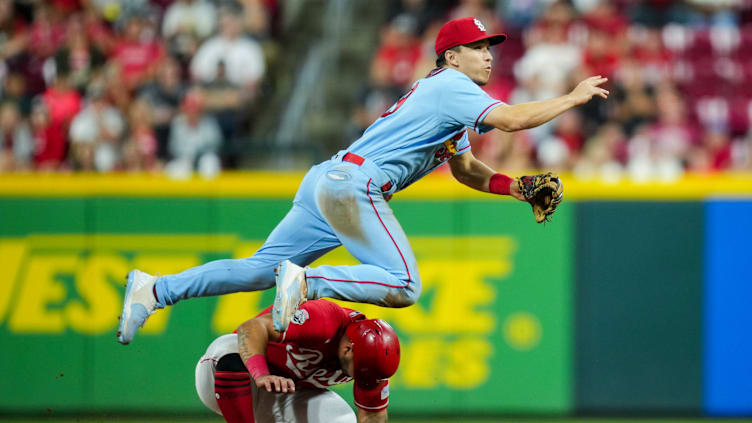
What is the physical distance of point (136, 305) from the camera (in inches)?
230

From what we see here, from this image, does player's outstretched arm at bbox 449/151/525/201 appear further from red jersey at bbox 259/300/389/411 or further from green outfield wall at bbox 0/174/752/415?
green outfield wall at bbox 0/174/752/415

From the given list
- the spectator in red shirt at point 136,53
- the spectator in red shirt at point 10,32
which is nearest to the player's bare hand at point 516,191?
the spectator in red shirt at point 136,53

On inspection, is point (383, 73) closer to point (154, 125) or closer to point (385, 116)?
point (154, 125)

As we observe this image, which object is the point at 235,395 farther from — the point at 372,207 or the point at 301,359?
the point at 372,207

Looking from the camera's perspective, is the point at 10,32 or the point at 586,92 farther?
the point at 10,32

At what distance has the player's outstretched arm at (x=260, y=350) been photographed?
15.1ft

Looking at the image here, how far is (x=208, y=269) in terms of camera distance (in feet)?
19.5

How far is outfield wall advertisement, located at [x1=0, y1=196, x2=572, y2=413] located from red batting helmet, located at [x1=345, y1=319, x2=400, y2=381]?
371 centimetres

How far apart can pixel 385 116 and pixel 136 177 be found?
345cm

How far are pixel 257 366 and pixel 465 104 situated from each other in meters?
1.81

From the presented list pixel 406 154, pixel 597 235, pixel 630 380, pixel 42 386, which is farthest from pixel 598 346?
pixel 42 386

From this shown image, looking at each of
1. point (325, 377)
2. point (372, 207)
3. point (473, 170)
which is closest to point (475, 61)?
point (473, 170)

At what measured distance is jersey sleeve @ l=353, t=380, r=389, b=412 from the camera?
5016 millimetres

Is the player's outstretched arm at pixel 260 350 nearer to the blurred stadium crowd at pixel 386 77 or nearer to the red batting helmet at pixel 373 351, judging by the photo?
the red batting helmet at pixel 373 351
